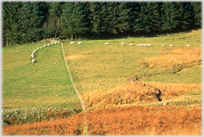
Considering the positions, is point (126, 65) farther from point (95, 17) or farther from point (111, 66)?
point (95, 17)

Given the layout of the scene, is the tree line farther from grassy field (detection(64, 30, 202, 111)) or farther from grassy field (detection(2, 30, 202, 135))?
grassy field (detection(64, 30, 202, 111))

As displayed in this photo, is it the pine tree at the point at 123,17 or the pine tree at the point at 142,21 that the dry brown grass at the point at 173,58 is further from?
the pine tree at the point at 142,21

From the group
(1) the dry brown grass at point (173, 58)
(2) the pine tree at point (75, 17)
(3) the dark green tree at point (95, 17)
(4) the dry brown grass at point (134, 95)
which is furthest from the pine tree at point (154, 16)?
(4) the dry brown grass at point (134, 95)

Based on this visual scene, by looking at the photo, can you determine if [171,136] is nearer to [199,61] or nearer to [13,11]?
[199,61]

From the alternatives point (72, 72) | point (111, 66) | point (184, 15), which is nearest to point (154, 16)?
point (184, 15)

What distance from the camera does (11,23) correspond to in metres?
73.3

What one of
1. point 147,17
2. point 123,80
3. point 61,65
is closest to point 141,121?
point 123,80

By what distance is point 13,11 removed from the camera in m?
72.6

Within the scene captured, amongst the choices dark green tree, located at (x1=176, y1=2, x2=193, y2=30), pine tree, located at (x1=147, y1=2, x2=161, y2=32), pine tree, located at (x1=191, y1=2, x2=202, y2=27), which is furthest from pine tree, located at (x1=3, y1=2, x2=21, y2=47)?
pine tree, located at (x1=191, y1=2, x2=202, y2=27)

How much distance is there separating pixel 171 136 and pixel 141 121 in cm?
359

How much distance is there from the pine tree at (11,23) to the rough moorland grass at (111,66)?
88.7 feet

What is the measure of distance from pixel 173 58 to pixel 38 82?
78.8 feet

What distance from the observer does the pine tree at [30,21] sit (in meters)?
71.7

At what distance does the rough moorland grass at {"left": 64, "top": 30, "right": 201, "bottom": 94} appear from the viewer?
107 ft
